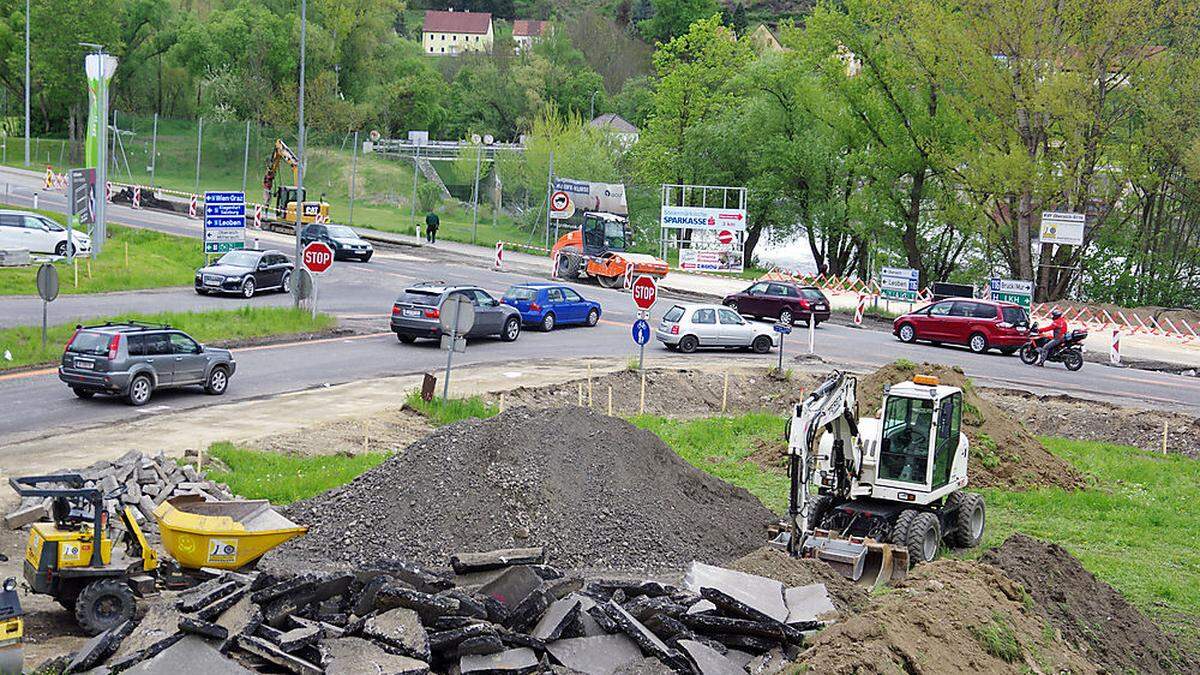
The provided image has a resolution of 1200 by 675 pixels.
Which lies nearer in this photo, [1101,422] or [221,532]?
[221,532]

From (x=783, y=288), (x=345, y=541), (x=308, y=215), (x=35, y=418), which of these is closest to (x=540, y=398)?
(x=35, y=418)

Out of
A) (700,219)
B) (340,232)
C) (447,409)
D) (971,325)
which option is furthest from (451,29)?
(447,409)

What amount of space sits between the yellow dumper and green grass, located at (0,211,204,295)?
22.5 meters

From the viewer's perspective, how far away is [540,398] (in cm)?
2936

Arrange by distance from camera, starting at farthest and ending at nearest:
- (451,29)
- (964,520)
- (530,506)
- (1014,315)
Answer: (451,29), (1014,315), (964,520), (530,506)

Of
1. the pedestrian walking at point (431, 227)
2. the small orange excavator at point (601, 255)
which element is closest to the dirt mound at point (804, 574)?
the small orange excavator at point (601, 255)

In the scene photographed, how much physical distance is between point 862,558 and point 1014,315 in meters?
25.9

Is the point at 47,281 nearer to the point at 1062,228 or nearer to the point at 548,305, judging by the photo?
the point at 548,305

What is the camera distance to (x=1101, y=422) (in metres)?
29.8

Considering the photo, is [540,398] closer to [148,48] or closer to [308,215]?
[308,215]

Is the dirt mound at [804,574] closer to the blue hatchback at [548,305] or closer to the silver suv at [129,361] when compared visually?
the silver suv at [129,361]

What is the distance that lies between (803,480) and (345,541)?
579 cm

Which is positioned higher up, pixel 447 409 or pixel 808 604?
pixel 808 604

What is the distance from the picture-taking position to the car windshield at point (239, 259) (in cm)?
4156
